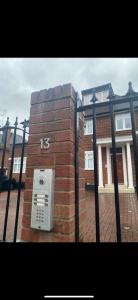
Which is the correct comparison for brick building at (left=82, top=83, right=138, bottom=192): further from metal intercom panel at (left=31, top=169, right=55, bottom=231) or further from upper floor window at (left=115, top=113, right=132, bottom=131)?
metal intercom panel at (left=31, top=169, right=55, bottom=231)

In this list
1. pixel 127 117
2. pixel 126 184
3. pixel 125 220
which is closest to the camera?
pixel 125 220

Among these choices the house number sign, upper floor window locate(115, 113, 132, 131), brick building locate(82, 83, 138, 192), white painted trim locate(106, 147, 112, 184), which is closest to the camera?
the house number sign

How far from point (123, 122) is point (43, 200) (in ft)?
39.3

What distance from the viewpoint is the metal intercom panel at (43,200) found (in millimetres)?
1188

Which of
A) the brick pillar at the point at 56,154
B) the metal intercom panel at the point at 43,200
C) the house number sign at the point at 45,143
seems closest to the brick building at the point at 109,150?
the brick pillar at the point at 56,154

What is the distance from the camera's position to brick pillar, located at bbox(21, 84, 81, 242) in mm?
1186

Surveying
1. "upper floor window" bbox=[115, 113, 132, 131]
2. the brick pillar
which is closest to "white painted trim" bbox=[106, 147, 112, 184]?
"upper floor window" bbox=[115, 113, 132, 131]

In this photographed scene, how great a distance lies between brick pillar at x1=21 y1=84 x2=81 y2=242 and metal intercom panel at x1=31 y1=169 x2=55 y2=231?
0.04 m

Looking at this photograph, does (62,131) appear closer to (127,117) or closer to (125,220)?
(125,220)
